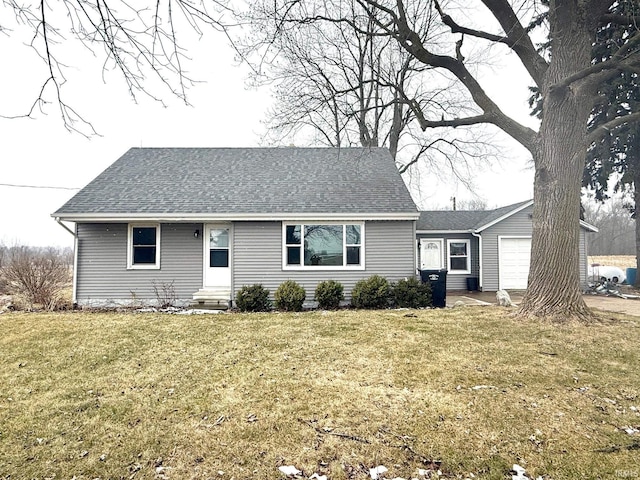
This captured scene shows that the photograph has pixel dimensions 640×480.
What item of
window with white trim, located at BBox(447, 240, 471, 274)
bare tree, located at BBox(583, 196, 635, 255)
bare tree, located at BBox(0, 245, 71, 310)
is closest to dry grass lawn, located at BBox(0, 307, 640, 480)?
bare tree, located at BBox(0, 245, 71, 310)

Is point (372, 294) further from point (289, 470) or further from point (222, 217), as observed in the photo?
point (289, 470)

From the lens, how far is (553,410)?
3.54m

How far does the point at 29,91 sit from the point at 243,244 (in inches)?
314

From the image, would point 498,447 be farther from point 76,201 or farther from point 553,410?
point 76,201

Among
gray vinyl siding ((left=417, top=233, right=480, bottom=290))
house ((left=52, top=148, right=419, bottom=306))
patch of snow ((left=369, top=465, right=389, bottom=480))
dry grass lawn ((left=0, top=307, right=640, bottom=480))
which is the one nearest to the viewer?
patch of snow ((left=369, top=465, right=389, bottom=480))

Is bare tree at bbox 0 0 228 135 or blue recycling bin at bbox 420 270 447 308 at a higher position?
bare tree at bbox 0 0 228 135

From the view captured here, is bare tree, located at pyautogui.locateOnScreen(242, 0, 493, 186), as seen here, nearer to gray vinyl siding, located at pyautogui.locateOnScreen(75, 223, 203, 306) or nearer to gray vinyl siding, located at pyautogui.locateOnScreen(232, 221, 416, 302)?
gray vinyl siding, located at pyautogui.locateOnScreen(232, 221, 416, 302)

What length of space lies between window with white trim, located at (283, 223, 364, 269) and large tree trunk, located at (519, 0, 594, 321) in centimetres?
482

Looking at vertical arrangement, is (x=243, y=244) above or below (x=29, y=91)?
below

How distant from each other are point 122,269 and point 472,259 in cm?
1311

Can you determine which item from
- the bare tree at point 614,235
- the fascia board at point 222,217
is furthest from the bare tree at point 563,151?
the bare tree at point 614,235

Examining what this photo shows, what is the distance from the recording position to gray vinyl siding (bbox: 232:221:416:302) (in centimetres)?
1058

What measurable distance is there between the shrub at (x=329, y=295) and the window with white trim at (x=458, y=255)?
7276 mm

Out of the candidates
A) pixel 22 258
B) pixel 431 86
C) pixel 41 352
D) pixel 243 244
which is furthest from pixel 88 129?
pixel 431 86
